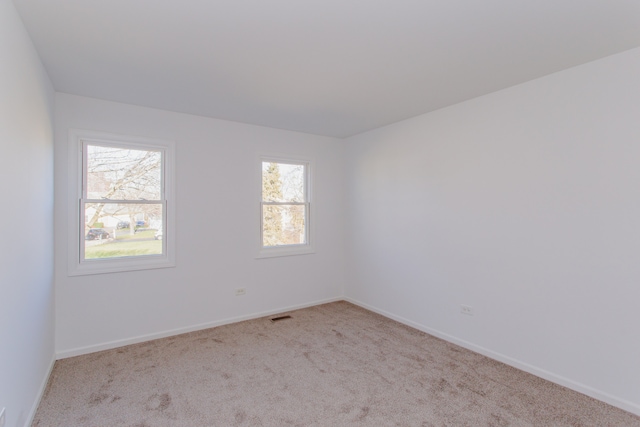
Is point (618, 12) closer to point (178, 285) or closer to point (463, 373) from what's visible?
point (463, 373)

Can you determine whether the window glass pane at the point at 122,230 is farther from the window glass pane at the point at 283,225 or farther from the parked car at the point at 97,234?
the window glass pane at the point at 283,225

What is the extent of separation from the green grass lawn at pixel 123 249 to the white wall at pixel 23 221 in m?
0.54

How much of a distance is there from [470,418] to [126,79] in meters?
3.79

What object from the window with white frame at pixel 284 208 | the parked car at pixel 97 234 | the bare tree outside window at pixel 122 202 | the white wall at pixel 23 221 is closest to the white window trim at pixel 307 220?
the window with white frame at pixel 284 208

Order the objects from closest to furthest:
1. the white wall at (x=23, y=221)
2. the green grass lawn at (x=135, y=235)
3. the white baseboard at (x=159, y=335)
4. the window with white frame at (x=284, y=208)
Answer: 1. the white wall at (x=23, y=221)
2. the white baseboard at (x=159, y=335)
3. the green grass lawn at (x=135, y=235)
4. the window with white frame at (x=284, y=208)

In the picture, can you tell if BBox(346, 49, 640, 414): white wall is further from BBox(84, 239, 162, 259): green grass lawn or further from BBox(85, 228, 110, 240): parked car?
BBox(85, 228, 110, 240): parked car

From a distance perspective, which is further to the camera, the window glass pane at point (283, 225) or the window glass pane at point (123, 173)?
the window glass pane at point (283, 225)

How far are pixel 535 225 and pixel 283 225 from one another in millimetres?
3040

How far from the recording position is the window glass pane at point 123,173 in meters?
3.28

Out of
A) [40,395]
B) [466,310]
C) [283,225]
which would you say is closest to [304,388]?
[466,310]

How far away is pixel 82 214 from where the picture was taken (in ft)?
10.5

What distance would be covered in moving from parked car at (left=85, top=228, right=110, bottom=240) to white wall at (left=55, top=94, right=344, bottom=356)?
21 cm

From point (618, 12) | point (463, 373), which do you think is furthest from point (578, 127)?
point (463, 373)

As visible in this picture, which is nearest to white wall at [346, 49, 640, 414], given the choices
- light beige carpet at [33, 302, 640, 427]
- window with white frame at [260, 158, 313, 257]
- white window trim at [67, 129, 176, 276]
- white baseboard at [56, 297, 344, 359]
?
light beige carpet at [33, 302, 640, 427]
